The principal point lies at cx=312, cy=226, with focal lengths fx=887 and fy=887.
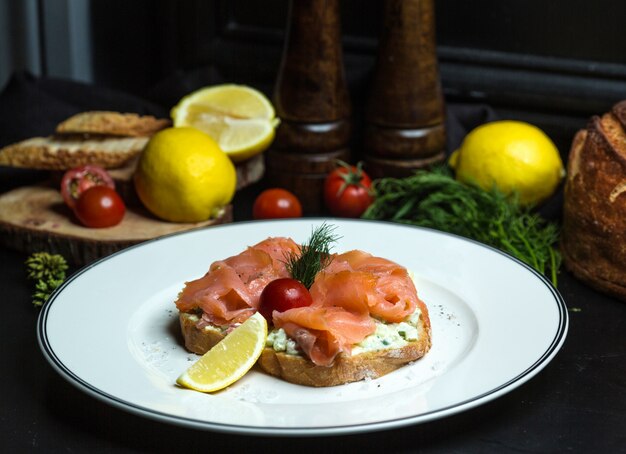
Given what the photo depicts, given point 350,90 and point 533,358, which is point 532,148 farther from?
point 533,358

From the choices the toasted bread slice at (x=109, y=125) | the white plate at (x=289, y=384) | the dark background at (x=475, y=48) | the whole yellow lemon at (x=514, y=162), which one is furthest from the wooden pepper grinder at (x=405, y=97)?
the toasted bread slice at (x=109, y=125)

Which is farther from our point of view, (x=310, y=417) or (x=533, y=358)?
(x=533, y=358)

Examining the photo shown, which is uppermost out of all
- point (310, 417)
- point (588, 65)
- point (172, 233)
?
point (588, 65)

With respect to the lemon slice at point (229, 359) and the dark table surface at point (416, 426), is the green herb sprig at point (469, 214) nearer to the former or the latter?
the dark table surface at point (416, 426)

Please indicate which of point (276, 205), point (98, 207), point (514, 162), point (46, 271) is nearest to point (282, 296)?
point (46, 271)

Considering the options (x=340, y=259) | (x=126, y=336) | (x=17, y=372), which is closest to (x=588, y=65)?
(x=340, y=259)

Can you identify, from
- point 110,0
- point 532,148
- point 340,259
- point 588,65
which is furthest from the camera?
point 110,0
